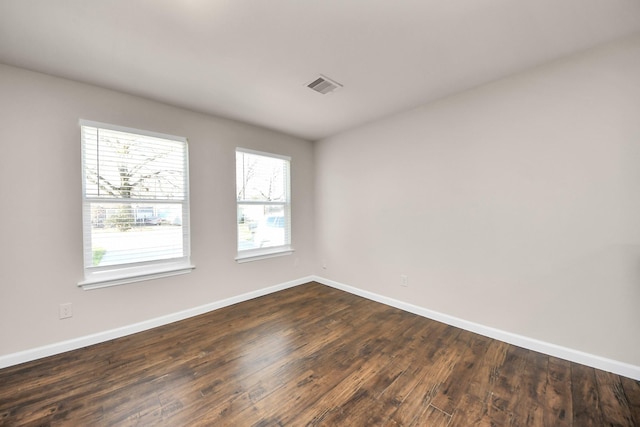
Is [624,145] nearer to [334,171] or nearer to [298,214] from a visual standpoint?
[334,171]

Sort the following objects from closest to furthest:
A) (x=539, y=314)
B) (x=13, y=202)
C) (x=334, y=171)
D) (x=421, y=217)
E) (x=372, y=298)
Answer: (x=13, y=202), (x=539, y=314), (x=421, y=217), (x=372, y=298), (x=334, y=171)

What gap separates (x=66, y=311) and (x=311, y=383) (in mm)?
2347

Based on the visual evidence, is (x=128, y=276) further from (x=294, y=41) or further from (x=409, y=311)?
(x=409, y=311)

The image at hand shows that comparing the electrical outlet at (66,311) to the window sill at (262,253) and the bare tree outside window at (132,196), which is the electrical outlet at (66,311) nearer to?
the bare tree outside window at (132,196)

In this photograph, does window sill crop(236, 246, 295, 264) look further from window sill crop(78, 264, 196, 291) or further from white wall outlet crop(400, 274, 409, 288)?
white wall outlet crop(400, 274, 409, 288)

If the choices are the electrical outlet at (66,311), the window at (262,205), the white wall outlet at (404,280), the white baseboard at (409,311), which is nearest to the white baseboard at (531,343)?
the white baseboard at (409,311)

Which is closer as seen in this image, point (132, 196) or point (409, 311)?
point (132, 196)

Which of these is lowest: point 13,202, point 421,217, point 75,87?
point 421,217

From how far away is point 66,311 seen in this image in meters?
2.23

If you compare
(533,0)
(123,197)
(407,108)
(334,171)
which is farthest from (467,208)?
(123,197)

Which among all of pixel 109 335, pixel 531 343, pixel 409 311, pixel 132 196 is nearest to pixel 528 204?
pixel 531 343

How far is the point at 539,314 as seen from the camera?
7.11 feet

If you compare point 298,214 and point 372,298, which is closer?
point 372,298

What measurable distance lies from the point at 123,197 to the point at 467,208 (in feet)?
11.9
